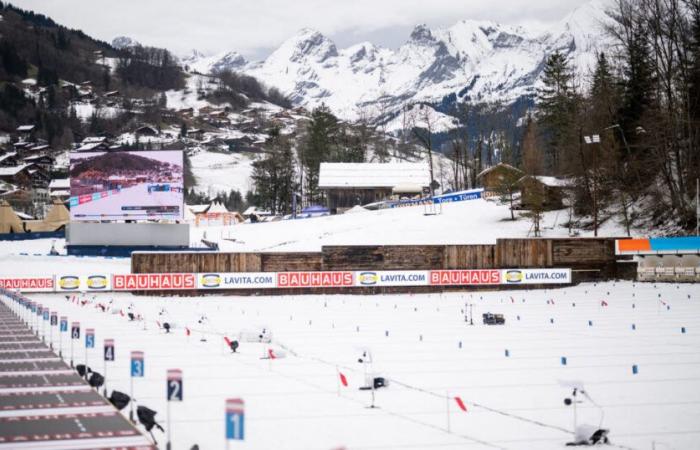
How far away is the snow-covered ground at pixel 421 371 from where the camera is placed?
50.5ft

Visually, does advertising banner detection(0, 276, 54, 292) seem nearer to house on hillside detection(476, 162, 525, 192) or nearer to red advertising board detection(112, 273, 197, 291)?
red advertising board detection(112, 273, 197, 291)

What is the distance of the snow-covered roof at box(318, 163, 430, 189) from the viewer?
9769cm

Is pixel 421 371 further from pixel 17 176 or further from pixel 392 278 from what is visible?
pixel 17 176

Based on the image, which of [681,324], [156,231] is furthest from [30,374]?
[156,231]

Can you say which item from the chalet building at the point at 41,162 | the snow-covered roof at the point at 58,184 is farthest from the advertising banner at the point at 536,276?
the chalet building at the point at 41,162

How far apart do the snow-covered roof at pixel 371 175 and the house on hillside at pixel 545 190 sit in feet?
93.2

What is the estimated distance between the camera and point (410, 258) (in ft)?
171

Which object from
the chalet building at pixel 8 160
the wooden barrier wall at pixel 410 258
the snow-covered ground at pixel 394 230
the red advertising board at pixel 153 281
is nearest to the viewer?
the red advertising board at pixel 153 281

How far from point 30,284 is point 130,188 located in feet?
49.1

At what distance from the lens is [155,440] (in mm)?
14164

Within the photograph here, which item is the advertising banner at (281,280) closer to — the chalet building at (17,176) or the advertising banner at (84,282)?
the advertising banner at (84,282)

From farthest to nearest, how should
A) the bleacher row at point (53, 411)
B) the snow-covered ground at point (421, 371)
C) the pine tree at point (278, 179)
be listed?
the pine tree at point (278, 179) → the snow-covered ground at point (421, 371) → the bleacher row at point (53, 411)

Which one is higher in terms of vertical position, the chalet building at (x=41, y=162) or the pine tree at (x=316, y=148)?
the chalet building at (x=41, y=162)

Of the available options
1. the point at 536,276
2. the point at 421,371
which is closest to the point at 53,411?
the point at 421,371
